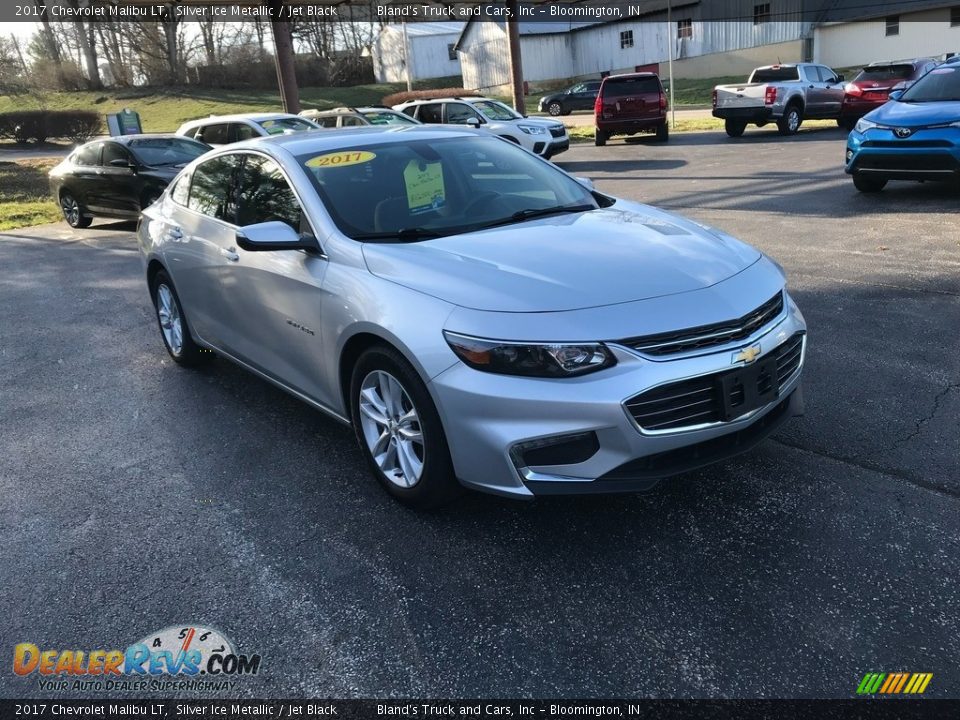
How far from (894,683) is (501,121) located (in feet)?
56.2

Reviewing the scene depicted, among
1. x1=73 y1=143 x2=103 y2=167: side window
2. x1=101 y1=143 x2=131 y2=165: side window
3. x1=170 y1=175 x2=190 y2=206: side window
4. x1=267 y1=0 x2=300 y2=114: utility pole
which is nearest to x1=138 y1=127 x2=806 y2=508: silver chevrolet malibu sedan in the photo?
x1=170 y1=175 x2=190 y2=206: side window

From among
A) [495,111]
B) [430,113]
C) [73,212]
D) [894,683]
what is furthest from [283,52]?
[894,683]

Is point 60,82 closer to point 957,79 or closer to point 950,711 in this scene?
point 957,79

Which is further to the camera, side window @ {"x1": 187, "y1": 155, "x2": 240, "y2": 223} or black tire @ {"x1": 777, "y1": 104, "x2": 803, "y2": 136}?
black tire @ {"x1": 777, "y1": 104, "x2": 803, "y2": 136}

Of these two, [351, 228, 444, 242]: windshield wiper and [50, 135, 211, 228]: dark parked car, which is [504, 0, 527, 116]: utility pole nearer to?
[50, 135, 211, 228]: dark parked car

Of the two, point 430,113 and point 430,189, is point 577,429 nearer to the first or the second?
point 430,189

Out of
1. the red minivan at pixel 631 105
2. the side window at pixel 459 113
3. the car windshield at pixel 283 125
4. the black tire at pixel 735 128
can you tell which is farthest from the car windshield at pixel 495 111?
the black tire at pixel 735 128

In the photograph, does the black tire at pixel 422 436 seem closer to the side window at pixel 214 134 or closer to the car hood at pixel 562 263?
the car hood at pixel 562 263

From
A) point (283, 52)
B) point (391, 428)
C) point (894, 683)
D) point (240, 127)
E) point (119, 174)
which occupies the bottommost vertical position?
point (894, 683)

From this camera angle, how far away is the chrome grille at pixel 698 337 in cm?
299

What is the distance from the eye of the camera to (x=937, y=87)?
10336 millimetres

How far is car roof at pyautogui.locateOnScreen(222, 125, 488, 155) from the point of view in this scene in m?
4.46

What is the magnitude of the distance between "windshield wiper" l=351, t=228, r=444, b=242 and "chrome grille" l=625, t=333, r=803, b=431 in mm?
1427

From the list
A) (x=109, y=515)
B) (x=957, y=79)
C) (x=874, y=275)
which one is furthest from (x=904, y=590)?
(x=957, y=79)
